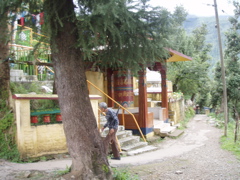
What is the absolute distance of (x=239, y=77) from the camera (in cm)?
1939

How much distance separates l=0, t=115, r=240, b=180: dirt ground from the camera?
5.42 m

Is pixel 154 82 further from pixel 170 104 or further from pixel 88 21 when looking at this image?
pixel 88 21

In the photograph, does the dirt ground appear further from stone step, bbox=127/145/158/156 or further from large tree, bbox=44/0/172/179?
large tree, bbox=44/0/172/179

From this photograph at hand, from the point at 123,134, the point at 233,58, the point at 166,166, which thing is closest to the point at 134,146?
the point at 123,134

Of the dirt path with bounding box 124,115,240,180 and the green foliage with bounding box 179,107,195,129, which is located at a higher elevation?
the dirt path with bounding box 124,115,240,180

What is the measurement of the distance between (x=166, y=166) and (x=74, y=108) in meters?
3.60

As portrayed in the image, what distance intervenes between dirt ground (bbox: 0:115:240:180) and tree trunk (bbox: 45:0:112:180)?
0.60 metres

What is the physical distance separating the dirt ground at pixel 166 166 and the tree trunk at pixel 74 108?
0.60m

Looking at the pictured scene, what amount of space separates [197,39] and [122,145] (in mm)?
23732

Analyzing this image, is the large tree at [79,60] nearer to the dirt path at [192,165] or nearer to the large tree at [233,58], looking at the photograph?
the dirt path at [192,165]

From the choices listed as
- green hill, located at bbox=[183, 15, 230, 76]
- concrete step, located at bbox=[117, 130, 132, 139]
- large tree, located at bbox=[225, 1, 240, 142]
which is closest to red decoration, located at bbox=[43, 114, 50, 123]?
concrete step, located at bbox=[117, 130, 132, 139]

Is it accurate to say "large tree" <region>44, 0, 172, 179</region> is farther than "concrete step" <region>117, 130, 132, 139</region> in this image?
No

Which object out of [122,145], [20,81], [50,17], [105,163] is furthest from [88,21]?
[20,81]

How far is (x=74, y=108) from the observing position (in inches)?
178
